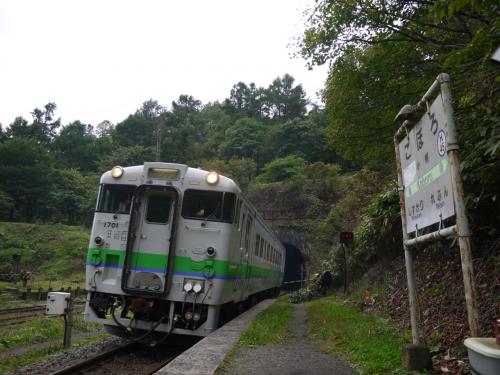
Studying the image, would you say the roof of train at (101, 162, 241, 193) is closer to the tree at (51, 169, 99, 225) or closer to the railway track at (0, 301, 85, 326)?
the railway track at (0, 301, 85, 326)

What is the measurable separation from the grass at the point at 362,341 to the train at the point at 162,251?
2.02 m

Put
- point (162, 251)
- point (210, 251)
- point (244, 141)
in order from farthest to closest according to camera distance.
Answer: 1. point (244, 141)
2. point (162, 251)
3. point (210, 251)

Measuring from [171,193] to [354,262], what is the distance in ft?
31.5

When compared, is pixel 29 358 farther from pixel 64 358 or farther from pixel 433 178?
pixel 433 178

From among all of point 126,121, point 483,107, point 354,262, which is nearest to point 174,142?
point 126,121

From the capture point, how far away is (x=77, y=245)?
109ft

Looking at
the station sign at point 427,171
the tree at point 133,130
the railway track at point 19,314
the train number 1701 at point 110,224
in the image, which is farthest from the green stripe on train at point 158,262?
the tree at point 133,130

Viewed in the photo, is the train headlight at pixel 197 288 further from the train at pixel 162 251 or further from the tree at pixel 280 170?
the tree at pixel 280 170

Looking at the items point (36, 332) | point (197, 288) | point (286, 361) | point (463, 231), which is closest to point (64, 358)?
point (197, 288)

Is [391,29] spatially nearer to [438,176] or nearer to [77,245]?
[438,176]

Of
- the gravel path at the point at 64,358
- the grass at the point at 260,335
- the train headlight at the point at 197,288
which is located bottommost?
the gravel path at the point at 64,358

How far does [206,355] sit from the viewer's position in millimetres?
5500

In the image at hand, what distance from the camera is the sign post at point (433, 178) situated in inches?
126

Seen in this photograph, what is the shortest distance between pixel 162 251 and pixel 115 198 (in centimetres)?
138
